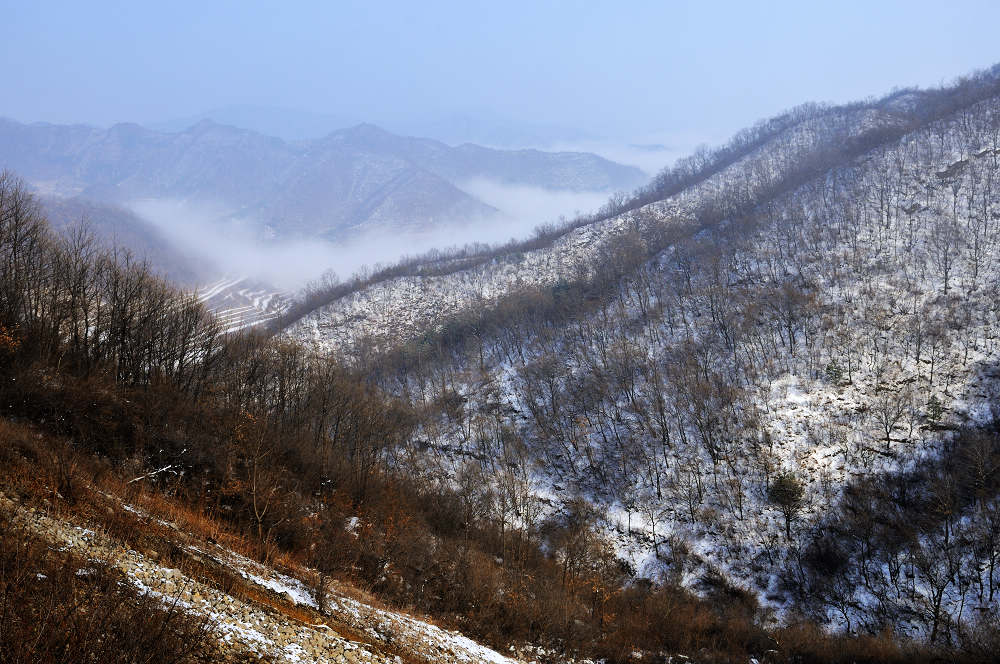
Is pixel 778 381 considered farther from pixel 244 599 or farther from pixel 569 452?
pixel 244 599

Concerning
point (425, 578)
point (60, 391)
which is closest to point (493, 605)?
point (425, 578)

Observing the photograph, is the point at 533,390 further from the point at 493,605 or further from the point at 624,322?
the point at 493,605

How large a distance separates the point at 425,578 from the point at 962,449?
5239cm

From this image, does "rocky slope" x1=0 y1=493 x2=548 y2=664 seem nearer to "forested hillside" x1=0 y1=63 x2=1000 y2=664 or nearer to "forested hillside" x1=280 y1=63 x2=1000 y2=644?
"forested hillside" x1=0 y1=63 x2=1000 y2=664

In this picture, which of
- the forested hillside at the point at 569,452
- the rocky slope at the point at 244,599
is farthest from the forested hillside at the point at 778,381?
the rocky slope at the point at 244,599

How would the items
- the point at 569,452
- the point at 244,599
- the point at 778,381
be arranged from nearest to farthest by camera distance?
the point at 244,599 < the point at 778,381 < the point at 569,452

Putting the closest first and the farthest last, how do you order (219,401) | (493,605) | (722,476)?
(493,605), (219,401), (722,476)

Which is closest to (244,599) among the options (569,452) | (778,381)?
(569,452)

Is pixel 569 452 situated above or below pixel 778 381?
below

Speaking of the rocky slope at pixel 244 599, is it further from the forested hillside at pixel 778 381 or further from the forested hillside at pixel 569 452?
the forested hillside at pixel 778 381

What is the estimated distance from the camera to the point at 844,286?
70.9m

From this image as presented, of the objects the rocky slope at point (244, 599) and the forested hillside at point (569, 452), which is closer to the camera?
the rocky slope at point (244, 599)

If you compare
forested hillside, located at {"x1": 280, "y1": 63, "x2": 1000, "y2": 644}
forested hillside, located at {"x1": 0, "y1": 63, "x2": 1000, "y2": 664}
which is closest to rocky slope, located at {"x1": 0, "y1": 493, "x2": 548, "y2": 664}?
forested hillside, located at {"x1": 0, "y1": 63, "x2": 1000, "y2": 664}

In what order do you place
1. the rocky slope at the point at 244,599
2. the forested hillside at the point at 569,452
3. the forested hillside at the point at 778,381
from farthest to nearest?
1. the forested hillside at the point at 778,381
2. the forested hillside at the point at 569,452
3. the rocky slope at the point at 244,599
